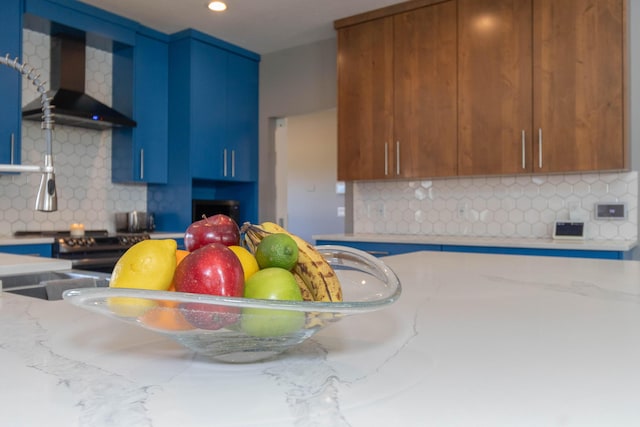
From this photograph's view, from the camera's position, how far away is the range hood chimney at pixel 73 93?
11.4ft

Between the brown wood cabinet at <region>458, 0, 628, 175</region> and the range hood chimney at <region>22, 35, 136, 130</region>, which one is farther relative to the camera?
the range hood chimney at <region>22, 35, 136, 130</region>

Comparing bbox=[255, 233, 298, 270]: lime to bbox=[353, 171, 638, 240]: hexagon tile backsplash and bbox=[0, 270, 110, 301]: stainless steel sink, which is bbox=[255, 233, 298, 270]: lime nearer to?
bbox=[0, 270, 110, 301]: stainless steel sink

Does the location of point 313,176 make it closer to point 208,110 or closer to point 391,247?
point 208,110

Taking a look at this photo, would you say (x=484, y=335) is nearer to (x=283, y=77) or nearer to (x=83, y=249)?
(x=83, y=249)

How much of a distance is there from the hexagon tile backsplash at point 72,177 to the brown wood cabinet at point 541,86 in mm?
2810

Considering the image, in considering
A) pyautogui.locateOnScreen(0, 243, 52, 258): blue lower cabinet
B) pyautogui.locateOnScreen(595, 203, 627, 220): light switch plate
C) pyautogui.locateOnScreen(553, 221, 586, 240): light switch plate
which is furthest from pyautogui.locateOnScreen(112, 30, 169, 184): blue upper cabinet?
pyautogui.locateOnScreen(595, 203, 627, 220): light switch plate

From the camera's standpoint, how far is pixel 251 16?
3.79 m

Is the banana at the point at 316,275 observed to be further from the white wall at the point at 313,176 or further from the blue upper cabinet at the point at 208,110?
the white wall at the point at 313,176

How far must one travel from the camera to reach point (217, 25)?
13.1 feet

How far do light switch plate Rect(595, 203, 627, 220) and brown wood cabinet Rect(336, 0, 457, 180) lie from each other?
0.90 meters

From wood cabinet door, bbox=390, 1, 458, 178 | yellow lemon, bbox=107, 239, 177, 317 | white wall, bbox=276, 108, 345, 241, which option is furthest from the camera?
white wall, bbox=276, 108, 345, 241

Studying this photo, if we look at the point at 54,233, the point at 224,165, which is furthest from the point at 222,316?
the point at 224,165

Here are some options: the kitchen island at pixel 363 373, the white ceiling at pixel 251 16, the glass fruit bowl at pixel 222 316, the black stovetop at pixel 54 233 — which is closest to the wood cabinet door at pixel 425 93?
the white ceiling at pixel 251 16

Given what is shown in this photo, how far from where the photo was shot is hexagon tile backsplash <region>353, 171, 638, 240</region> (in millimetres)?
3068
